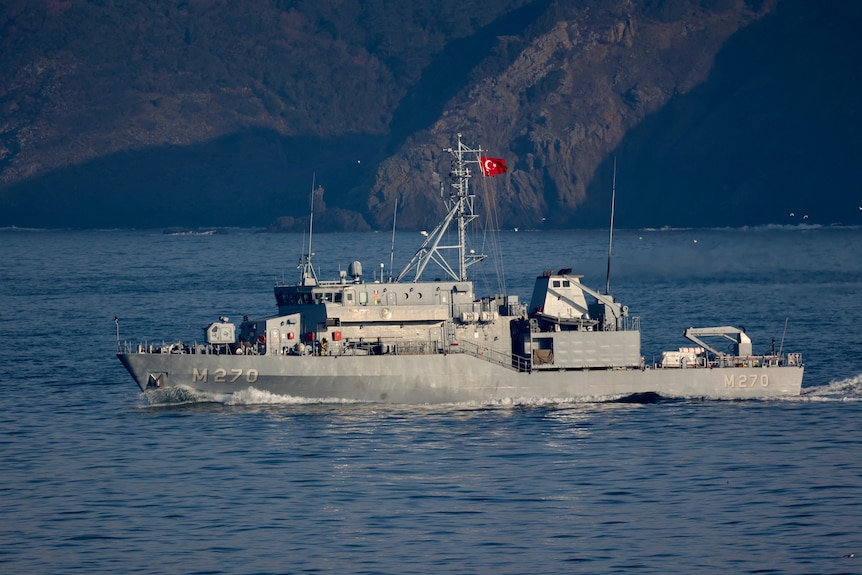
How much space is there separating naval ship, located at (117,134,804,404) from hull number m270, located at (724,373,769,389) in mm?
61

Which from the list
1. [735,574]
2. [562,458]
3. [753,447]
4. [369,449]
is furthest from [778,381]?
[735,574]

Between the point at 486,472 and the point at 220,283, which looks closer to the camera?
the point at 486,472

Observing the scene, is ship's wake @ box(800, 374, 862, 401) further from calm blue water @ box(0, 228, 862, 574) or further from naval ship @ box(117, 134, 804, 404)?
naval ship @ box(117, 134, 804, 404)

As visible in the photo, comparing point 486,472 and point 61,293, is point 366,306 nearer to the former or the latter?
point 486,472

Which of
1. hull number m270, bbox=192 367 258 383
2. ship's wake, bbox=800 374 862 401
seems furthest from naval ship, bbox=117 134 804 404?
ship's wake, bbox=800 374 862 401

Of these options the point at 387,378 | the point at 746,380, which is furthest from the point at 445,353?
the point at 746,380

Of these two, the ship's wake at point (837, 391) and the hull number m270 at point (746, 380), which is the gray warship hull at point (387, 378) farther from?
the ship's wake at point (837, 391)

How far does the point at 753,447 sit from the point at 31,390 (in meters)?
32.7

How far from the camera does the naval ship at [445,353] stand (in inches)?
2363

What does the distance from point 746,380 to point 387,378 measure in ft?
51.3

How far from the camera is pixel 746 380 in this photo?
63.5m

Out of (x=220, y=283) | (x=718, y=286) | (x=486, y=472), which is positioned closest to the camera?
(x=486, y=472)

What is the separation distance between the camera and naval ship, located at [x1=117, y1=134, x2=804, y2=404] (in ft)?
197

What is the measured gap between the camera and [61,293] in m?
122
